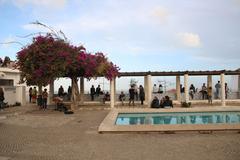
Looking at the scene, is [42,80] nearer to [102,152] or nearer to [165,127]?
[165,127]

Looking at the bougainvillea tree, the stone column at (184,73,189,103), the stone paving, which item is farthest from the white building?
the stone paving

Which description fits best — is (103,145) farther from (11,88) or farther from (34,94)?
(34,94)

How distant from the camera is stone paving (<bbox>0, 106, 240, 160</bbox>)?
34.3ft

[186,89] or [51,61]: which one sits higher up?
[51,61]

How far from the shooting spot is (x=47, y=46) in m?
23.1

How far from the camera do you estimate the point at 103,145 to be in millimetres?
12203

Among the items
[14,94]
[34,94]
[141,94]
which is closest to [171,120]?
[141,94]

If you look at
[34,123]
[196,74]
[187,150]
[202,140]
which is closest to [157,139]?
[202,140]

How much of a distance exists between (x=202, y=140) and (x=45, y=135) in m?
5.42

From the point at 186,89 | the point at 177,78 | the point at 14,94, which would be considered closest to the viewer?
the point at 186,89

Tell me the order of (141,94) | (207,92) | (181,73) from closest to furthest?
(141,94) → (181,73) → (207,92)

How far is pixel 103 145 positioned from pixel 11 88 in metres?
19.0

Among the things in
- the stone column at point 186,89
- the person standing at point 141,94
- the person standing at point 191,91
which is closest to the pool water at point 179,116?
the stone column at point 186,89

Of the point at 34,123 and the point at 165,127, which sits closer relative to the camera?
the point at 165,127
